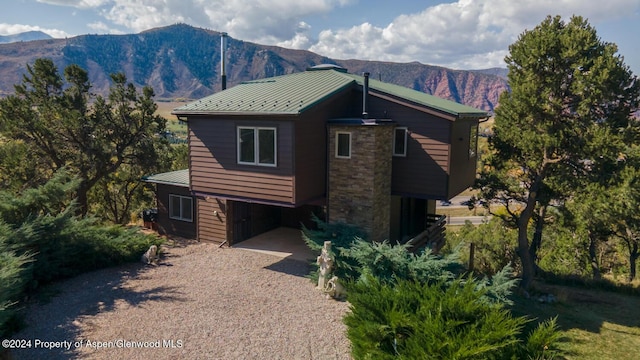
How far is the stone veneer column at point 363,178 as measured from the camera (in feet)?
39.1

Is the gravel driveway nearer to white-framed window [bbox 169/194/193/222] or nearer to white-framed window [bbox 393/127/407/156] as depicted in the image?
white-framed window [bbox 169/194/193/222]

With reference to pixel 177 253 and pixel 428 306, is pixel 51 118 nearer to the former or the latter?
pixel 177 253

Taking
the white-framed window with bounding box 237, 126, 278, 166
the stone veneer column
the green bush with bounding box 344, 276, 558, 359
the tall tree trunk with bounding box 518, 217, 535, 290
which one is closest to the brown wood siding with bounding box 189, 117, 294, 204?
the white-framed window with bounding box 237, 126, 278, 166

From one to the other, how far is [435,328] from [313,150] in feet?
22.4

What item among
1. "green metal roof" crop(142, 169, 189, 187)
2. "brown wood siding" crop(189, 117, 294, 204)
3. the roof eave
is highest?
the roof eave

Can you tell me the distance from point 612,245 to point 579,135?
57.2 ft

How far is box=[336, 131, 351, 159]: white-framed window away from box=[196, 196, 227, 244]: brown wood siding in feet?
14.9

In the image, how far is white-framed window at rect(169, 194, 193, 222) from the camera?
1524cm

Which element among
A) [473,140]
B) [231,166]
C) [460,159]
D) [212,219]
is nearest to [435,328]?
[231,166]

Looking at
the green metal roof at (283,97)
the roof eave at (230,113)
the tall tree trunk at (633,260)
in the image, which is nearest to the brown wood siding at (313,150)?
the green metal roof at (283,97)

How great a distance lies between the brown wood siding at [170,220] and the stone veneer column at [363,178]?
5803 mm

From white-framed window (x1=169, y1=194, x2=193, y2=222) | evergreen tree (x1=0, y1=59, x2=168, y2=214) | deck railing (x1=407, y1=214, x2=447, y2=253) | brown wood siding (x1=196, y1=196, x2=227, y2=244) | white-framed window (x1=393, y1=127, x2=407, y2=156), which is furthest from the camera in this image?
evergreen tree (x1=0, y1=59, x2=168, y2=214)

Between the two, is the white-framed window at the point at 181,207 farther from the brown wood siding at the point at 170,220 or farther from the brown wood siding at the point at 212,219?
the brown wood siding at the point at 212,219

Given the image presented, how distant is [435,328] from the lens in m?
6.42
